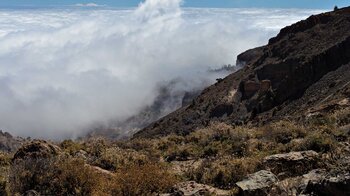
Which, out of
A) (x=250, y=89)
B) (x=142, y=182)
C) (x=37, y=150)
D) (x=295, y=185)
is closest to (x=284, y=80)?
(x=250, y=89)

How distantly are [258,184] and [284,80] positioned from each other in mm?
45563

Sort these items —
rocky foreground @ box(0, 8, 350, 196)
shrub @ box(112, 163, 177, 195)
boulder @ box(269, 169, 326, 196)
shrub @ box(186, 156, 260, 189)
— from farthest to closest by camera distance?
shrub @ box(186, 156, 260, 189) → shrub @ box(112, 163, 177, 195) → rocky foreground @ box(0, 8, 350, 196) → boulder @ box(269, 169, 326, 196)

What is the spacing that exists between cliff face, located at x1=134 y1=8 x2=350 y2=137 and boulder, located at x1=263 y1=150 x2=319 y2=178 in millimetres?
30076

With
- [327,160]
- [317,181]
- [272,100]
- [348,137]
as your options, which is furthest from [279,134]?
[272,100]

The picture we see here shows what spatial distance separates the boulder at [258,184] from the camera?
26.8ft

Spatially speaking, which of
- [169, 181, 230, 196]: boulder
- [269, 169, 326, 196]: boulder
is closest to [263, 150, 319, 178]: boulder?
[269, 169, 326, 196]: boulder

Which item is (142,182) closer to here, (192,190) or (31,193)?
(192,190)

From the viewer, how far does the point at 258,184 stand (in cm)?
835

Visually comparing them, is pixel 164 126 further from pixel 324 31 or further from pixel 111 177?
pixel 111 177

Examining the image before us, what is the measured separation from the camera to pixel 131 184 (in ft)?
30.8

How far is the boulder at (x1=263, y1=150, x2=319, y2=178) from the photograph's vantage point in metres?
9.63

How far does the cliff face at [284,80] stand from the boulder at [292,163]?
3008 centimetres

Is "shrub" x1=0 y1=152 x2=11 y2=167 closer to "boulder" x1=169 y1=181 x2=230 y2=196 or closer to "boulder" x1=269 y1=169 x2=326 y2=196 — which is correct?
"boulder" x1=169 y1=181 x2=230 y2=196

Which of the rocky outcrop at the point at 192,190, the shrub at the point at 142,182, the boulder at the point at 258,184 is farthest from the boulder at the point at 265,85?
the boulder at the point at 258,184
